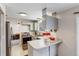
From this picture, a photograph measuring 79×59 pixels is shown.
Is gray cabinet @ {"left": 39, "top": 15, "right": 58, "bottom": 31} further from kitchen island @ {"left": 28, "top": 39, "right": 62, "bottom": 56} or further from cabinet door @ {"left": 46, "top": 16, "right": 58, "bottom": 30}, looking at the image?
kitchen island @ {"left": 28, "top": 39, "right": 62, "bottom": 56}

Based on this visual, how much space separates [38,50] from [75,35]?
0.66 metres

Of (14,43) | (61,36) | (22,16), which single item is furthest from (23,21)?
(61,36)

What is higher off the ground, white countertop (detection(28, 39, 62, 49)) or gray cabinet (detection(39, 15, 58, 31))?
gray cabinet (detection(39, 15, 58, 31))

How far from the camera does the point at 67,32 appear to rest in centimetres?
163

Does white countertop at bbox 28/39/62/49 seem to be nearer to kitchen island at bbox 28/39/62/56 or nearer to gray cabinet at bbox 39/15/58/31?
kitchen island at bbox 28/39/62/56

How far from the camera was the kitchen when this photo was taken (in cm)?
152

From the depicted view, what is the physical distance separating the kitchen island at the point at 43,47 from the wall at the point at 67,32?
108mm

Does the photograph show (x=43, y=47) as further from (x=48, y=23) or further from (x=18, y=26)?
(x=18, y=26)

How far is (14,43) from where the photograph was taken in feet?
5.25

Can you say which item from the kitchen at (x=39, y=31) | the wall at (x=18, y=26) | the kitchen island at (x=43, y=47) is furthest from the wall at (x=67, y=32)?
the wall at (x=18, y=26)

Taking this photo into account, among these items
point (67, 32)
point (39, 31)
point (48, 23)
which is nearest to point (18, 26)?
point (39, 31)

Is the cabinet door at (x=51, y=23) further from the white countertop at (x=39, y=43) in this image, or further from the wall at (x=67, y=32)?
the white countertop at (x=39, y=43)

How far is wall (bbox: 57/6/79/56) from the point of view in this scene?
1.56m

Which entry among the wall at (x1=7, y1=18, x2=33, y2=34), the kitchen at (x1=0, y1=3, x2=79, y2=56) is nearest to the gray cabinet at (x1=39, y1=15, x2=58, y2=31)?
the kitchen at (x1=0, y1=3, x2=79, y2=56)
